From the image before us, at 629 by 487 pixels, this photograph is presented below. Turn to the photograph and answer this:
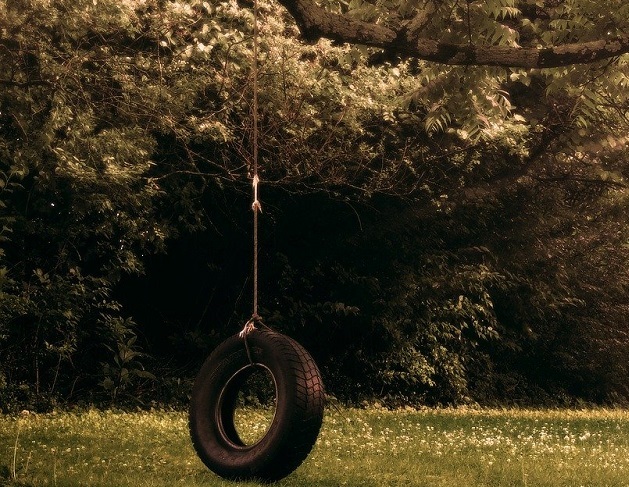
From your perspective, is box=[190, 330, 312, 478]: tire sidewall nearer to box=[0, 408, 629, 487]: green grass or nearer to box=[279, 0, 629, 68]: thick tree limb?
box=[0, 408, 629, 487]: green grass

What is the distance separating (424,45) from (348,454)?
3.76 m

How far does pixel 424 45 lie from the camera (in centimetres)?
803

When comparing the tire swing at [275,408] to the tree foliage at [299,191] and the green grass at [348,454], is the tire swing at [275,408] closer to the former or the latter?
the green grass at [348,454]

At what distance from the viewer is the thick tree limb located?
764 cm

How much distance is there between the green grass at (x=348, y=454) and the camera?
7.59 meters

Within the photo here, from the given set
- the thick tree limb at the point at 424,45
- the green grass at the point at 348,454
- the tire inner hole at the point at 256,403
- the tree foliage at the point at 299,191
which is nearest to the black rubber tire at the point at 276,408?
the green grass at the point at 348,454

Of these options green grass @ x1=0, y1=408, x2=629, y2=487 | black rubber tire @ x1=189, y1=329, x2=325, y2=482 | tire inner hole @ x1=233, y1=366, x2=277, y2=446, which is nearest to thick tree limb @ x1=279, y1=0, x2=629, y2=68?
black rubber tire @ x1=189, y1=329, x2=325, y2=482

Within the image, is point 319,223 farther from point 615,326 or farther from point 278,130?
point 615,326

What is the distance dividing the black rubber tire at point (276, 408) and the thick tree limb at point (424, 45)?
7.61 feet

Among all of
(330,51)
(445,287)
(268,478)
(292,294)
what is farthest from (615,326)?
(268,478)

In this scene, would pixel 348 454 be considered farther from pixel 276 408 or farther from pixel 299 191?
pixel 299 191

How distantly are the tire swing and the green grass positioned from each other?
28 centimetres

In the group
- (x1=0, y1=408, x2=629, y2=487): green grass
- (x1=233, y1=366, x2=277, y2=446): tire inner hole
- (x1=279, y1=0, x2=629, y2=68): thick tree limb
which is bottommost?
(x1=233, y1=366, x2=277, y2=446): tire inner hole

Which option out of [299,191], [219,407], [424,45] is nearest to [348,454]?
[219,407]
